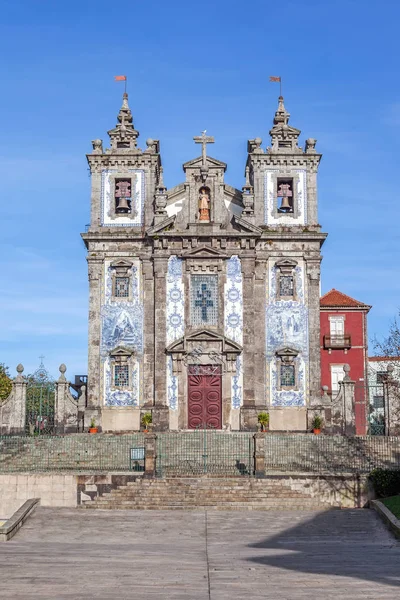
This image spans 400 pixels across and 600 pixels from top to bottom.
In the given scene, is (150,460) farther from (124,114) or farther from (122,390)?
(124,114)

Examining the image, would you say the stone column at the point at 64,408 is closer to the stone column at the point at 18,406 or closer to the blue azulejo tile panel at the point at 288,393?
the stone column at the point at 18,406

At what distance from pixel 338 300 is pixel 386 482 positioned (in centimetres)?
2924

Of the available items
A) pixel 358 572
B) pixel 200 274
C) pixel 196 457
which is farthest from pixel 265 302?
pixel 358 572

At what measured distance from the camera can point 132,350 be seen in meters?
38.6

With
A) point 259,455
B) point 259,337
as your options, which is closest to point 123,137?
point 259,337

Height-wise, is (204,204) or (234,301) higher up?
(204,204)

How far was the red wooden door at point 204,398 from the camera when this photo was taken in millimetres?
37844

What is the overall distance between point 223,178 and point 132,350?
8.86 m

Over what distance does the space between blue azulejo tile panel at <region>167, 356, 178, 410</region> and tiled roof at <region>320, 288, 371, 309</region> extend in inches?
736

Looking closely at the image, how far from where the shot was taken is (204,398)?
38.0m

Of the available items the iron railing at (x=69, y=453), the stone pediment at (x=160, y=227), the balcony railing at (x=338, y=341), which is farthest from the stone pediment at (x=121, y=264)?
the balcony railing at (x=338, y=341)

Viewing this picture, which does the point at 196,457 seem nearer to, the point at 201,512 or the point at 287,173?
the point at 201,512

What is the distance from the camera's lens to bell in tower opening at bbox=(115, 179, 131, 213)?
40375mm

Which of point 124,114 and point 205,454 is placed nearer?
point 205,454
